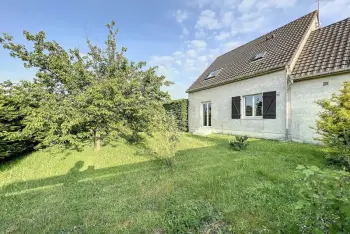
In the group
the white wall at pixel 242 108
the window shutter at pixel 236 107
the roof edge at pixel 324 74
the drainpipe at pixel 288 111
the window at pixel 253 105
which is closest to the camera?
the roof edge at pixel 324 74

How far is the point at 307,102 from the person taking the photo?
8531 mm

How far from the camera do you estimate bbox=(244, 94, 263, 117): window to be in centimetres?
1050

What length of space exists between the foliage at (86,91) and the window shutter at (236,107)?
5807 millimetres

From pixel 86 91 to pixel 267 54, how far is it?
9.95m

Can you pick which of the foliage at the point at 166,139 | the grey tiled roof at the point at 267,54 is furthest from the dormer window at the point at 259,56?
the foliage at the point at 166,139

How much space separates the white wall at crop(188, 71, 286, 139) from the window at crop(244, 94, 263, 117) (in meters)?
0.29

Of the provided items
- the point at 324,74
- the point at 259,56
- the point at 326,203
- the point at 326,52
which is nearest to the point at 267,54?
the point at 259,56

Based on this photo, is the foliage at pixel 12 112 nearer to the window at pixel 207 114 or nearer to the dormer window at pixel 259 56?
the window at pixel 207 114

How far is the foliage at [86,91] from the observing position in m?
6.10

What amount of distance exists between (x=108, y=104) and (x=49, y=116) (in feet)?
6.09

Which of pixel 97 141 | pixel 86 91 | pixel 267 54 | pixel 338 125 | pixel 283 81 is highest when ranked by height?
pixel 267 54

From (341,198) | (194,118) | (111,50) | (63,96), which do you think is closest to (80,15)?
(111,50)

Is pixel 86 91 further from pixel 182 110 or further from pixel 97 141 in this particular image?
pixel 182 110

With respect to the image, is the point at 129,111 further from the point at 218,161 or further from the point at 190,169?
the point at 218,161
